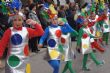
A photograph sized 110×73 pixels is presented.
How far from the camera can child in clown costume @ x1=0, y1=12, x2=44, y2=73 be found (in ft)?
23.6

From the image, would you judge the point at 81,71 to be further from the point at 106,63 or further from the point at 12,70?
the point at 12,70

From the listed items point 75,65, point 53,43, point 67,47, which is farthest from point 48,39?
point 75,65

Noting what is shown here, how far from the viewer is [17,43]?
23.8 ft

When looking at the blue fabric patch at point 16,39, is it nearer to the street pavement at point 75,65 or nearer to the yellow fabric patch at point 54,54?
the yellow fabric patch at point 54,54

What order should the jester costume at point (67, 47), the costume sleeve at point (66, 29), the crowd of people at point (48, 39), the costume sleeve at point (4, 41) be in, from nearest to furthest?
1. the costume sleeve at point (4, 41)
2. the crowd of people at point (48, 39)
3. the costume sleeve at point (66, 29)
4. the jester costume at point (67, 47)

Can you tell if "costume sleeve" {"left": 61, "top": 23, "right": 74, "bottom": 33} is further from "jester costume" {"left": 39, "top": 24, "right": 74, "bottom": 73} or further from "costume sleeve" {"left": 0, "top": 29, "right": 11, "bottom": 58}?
"costume sleeve" {"left": 0, "top": 29, "right": 11, "bottom": 58}

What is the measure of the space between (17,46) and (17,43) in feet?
0.21

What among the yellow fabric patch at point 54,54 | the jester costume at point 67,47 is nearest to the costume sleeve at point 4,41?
the yellow fabric patch at point 54,54

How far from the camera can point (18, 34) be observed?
284 inches

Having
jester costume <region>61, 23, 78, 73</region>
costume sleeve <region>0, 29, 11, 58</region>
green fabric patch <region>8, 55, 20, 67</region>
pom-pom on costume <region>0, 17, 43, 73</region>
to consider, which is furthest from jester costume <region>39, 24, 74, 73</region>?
costume sleeve <region>0, 29, 11, 58</region>

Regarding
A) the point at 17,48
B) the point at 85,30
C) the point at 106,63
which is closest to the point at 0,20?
the point at 85,30

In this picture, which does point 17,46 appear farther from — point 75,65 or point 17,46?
point 75,65

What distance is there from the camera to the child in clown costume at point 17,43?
7.18 metres

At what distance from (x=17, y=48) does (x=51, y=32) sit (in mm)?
1667
